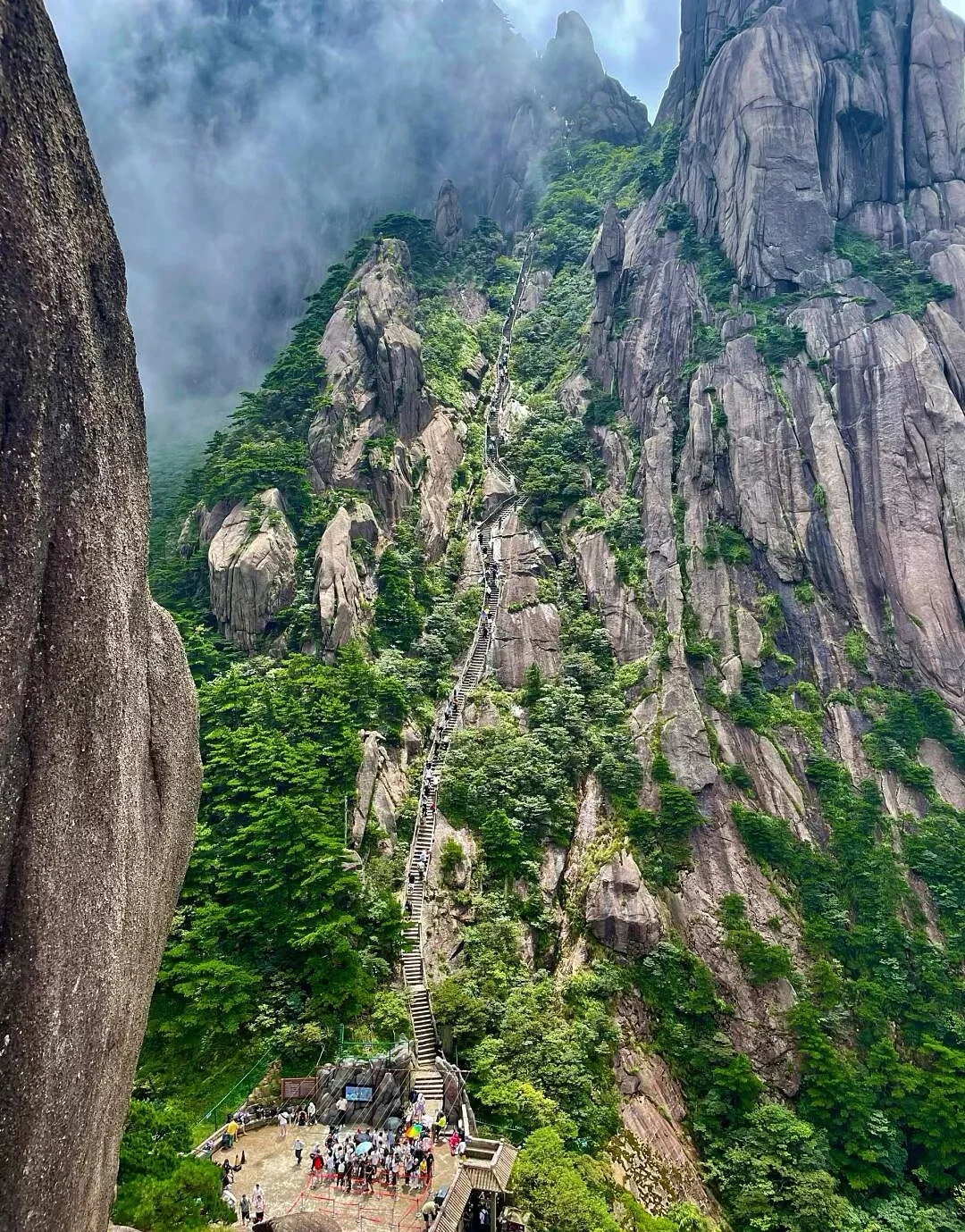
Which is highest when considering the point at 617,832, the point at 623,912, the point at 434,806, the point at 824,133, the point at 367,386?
the point at 824,133

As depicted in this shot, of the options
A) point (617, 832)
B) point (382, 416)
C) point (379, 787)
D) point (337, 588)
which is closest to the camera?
point (379, 787)

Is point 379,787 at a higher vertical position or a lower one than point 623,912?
higher

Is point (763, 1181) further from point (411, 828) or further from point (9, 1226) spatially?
point (9, 1226)

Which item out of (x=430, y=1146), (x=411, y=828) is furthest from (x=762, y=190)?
(x=430, y=1146)

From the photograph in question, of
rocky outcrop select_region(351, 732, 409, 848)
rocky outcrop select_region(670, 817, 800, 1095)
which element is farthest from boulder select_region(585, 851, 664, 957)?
rocky outcrop select_region(351, 732, 409, 848)

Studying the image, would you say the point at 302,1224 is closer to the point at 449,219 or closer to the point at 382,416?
the point at 382,416

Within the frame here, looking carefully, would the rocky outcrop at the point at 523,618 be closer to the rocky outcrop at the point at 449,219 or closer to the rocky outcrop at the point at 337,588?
the rocky outcrop at the point at 337,588

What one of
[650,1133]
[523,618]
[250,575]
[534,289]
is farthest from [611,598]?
[534,289]
